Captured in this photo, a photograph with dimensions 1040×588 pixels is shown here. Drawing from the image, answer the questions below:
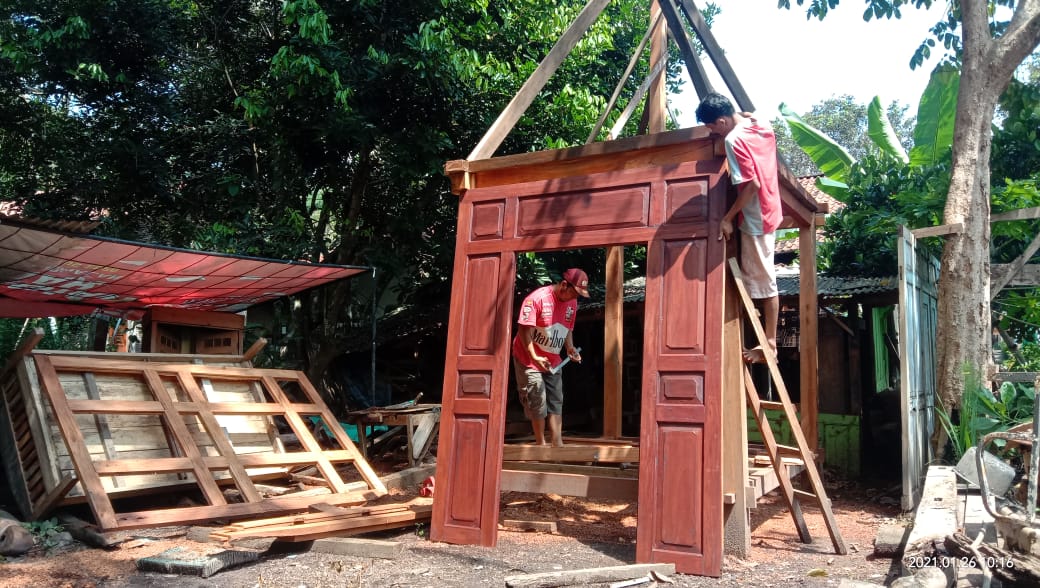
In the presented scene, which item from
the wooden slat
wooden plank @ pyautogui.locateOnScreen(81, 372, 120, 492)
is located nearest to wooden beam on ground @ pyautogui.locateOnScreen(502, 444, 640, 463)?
the wooden slat

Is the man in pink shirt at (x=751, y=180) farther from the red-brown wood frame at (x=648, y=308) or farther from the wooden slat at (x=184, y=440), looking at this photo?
the wooden slat at (x=184, y=440)

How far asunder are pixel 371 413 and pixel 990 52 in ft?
26.2

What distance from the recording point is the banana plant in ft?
36.3

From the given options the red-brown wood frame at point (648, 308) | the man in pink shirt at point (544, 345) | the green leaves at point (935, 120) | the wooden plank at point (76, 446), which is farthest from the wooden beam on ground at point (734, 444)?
the green leaves at point (935, 120)

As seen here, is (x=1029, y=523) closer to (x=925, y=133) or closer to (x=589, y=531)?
(x=589, y=531)

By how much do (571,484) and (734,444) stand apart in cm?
132

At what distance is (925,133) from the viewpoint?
11.4m

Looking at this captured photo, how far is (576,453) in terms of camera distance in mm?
6035

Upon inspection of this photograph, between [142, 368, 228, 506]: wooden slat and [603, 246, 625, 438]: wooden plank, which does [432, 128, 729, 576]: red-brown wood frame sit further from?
[142, 368, 228, 506]: wooden slat

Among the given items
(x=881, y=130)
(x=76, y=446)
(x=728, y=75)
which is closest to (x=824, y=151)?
(x=881, y=130)

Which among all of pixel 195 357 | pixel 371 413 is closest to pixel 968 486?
pixel 371 413

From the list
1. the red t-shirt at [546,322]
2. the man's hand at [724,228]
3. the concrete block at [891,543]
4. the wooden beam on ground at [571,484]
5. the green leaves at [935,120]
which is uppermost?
the green leaves at [935,120]

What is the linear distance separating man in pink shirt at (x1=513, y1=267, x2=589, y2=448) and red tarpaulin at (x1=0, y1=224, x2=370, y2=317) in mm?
2796

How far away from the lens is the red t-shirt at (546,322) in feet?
21.1
